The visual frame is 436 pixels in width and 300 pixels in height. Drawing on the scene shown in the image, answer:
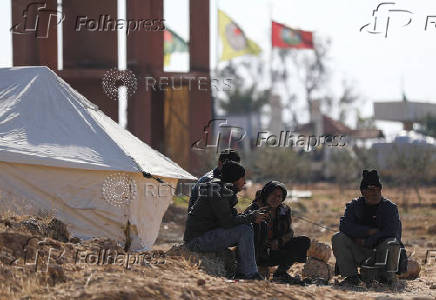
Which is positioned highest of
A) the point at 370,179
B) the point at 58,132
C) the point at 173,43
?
the point at 173,43

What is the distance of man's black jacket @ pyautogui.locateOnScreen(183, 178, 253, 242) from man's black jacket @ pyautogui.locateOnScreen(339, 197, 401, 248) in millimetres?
1265

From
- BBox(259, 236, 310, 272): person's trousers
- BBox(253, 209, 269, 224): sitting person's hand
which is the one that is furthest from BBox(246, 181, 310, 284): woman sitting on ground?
BBox(253, 209, 269, 224): sitting person's hand

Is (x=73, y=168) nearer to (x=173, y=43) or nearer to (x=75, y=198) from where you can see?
(x=75, y=198)

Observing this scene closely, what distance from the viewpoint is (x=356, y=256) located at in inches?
383

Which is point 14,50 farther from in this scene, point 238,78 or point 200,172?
point 238,78

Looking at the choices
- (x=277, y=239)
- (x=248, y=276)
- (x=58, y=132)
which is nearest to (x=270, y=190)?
(x=277, y=239)

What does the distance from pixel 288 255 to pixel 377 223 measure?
99 cm

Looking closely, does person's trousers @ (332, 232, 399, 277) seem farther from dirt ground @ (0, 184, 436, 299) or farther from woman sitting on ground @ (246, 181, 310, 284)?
woman sitting on ground @ (246, 181, 310, 284)

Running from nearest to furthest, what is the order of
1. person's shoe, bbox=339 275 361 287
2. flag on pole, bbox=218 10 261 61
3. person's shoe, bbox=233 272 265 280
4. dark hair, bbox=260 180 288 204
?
person's shoe, bbox=233 272 265 280 < person's shoe, bbox=339 275 361 287 < dark hair, bbox=260 180 288 204 < flag on pole, bbox=218 10 261 61

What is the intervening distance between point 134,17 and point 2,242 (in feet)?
52.6

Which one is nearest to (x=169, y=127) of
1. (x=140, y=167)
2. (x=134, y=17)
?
(x=134, y=17)

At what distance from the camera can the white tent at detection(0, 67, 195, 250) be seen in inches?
463

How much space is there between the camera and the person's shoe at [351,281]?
9.49 meters

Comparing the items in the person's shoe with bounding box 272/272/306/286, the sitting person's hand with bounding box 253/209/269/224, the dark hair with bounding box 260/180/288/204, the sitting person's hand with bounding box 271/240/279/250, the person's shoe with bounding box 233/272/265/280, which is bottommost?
the person's shoe with bounding box 272/272/306/286
